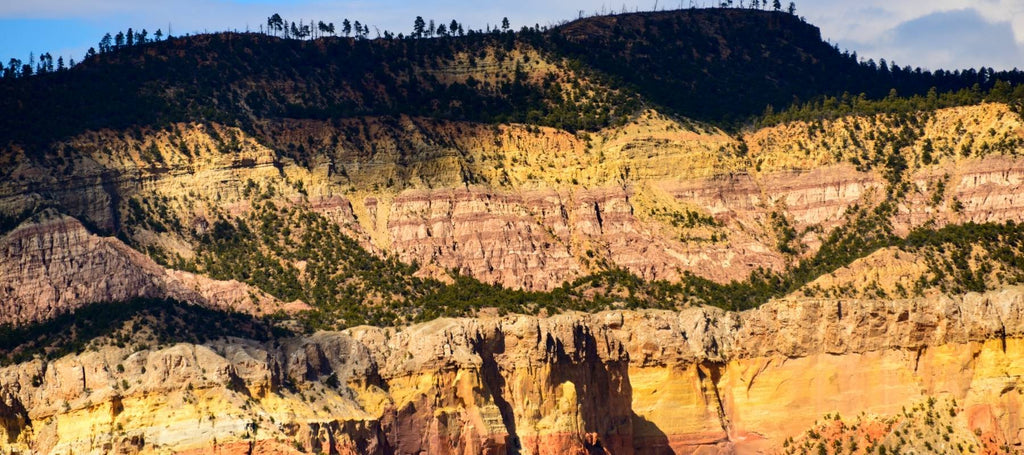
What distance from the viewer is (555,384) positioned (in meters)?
140

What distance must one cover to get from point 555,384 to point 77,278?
23.9 m

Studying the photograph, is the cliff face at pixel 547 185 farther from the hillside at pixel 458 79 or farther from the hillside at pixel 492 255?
the hillside at pixel 458 79

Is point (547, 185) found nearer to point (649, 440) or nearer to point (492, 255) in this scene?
point (492, 255)

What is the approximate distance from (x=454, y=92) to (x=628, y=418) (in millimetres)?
29272

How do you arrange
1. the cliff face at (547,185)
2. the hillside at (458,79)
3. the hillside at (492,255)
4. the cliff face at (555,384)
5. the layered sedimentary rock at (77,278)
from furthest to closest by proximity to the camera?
the hillside at (458,79) → the cliff face at (547,185) → the layered sedimentary rock at (77,278) → the hillside at (492,255) → the cliff face at (555,384)

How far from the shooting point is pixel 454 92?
16475 centimetres

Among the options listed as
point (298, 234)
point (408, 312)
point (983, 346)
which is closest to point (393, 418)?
point (408, 312)

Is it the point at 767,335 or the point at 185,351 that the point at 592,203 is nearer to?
the point at 767,335

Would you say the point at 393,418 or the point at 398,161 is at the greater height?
the point at 398,161

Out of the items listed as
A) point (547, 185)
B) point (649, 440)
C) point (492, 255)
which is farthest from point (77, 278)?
point (649, 440)

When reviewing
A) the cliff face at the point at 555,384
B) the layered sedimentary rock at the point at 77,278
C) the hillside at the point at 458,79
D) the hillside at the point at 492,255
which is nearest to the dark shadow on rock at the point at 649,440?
the cliff face at the point at 555,384

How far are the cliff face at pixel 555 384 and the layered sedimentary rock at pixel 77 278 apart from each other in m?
7.64

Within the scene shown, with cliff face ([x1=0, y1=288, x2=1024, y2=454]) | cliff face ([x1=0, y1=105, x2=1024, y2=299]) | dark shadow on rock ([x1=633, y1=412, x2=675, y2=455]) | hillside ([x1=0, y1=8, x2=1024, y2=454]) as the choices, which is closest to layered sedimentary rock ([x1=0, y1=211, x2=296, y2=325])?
hillside ([x1=0, y1=8, x2=1024, y2=454])

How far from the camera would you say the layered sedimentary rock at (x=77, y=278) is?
5443 inches
